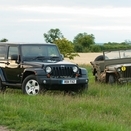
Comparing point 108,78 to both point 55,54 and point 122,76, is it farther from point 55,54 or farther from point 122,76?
point 55,54

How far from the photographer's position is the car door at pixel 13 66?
1428 cm

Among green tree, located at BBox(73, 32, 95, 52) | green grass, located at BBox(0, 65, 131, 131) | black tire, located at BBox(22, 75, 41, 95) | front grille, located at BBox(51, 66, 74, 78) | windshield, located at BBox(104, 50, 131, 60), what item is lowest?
green grass, located at BBox(0, 65, 131, 131)

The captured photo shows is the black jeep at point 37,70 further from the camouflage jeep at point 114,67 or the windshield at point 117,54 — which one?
the windshield at point 117,54

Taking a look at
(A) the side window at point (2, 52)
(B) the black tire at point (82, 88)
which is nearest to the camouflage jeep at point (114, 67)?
(B) the black tire at point (82, 88)

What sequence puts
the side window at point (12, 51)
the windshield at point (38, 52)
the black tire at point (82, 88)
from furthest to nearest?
1. the side window at point (12, 51)
2. the windshield at point (38, 52)
3. the black tire at point (82, 88)

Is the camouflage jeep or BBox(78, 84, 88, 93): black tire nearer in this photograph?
BBox(78, 84, 88, 93): black tire

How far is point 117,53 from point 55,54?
15.0 ft

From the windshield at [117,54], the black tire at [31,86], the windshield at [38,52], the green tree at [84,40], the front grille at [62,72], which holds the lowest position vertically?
the black tire at [31,86]

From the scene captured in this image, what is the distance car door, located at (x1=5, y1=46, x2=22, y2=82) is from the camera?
14281 millimetres

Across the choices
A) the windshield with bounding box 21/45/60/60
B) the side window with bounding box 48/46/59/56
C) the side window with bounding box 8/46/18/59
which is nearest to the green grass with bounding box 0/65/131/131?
the windshield with bounding box 21/45/60/60

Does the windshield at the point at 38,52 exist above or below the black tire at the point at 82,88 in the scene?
above

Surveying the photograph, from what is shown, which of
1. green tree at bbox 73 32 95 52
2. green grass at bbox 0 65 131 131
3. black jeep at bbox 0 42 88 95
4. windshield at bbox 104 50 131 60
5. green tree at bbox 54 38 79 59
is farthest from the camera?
green tree at bbox 73 32 95 52

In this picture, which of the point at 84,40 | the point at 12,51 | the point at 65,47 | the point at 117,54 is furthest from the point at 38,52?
the point at 84,40

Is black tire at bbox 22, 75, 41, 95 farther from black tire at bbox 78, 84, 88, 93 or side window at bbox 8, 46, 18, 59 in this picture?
black tire at bbox 78, 84, 88, 93
